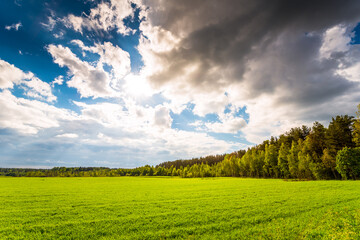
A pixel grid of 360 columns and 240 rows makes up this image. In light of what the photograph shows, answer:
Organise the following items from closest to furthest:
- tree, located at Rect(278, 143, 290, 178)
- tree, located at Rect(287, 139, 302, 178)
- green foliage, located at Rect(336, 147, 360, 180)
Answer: green foliage, located at Rect(336, 147, 360, 180)
tree, located at Rect(287, 139, 302, 178)
tree, located at Rect(278, 143, 290, 178)

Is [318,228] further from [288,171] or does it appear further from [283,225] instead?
[288,171]

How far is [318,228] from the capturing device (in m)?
13.2

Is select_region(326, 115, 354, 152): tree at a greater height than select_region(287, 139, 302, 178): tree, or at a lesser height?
greater

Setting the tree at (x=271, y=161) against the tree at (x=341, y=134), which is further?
the tree at (x=271, y=161)

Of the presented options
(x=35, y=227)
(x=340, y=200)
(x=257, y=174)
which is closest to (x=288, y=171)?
(x=257, y=174)

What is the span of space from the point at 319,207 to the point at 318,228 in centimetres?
871

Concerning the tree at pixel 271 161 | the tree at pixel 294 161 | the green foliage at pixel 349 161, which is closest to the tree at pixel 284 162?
the tree at pixel 294 161

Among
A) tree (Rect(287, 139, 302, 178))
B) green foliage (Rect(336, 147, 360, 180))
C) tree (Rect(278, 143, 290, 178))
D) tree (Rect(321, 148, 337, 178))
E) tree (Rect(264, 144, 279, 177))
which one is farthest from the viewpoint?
tree (Rect(264, 144, 279, 177))

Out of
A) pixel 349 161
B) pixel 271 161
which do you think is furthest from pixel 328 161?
pixel 271 161

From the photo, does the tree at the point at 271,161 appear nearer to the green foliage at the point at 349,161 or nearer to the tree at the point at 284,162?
the tree at the point at 284,162

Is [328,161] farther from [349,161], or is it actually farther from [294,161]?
[294,161]

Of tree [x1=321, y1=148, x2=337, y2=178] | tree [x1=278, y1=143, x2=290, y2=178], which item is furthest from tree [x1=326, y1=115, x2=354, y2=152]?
tree [x1=278, y1=143, x2=290, y2=178]

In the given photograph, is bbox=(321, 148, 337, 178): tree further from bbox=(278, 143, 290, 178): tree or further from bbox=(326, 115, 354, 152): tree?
bbox=(278, 143, 290, 178): tree

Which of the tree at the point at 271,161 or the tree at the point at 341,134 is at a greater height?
the tree at the point at 341,134
